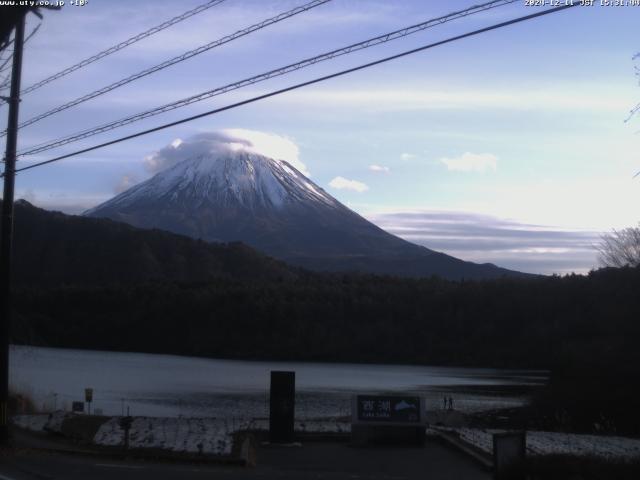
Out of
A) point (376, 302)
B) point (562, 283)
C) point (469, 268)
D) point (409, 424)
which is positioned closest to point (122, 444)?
point (409, 424)

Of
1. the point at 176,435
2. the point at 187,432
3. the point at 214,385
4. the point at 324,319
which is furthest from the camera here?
the point at 324,319

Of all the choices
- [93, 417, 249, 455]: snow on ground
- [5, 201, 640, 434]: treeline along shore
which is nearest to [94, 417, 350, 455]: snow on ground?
[93, 417, 249, 455]: snow on ground

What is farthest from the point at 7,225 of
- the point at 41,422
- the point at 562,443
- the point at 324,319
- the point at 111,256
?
the point at 111,256

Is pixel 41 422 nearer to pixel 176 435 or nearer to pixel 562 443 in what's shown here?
pixel 176 435

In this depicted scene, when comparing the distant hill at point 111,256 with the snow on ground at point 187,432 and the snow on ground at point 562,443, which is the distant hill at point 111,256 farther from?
the snow on ground at point 562,443

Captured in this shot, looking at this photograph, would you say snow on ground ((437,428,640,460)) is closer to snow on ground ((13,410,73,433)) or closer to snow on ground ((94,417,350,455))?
snow on ground ((94,417,350,455))

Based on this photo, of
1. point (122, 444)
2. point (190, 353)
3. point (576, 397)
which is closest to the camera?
point (122, 444)

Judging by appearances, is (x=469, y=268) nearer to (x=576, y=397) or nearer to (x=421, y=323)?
(x=421, y=323)
